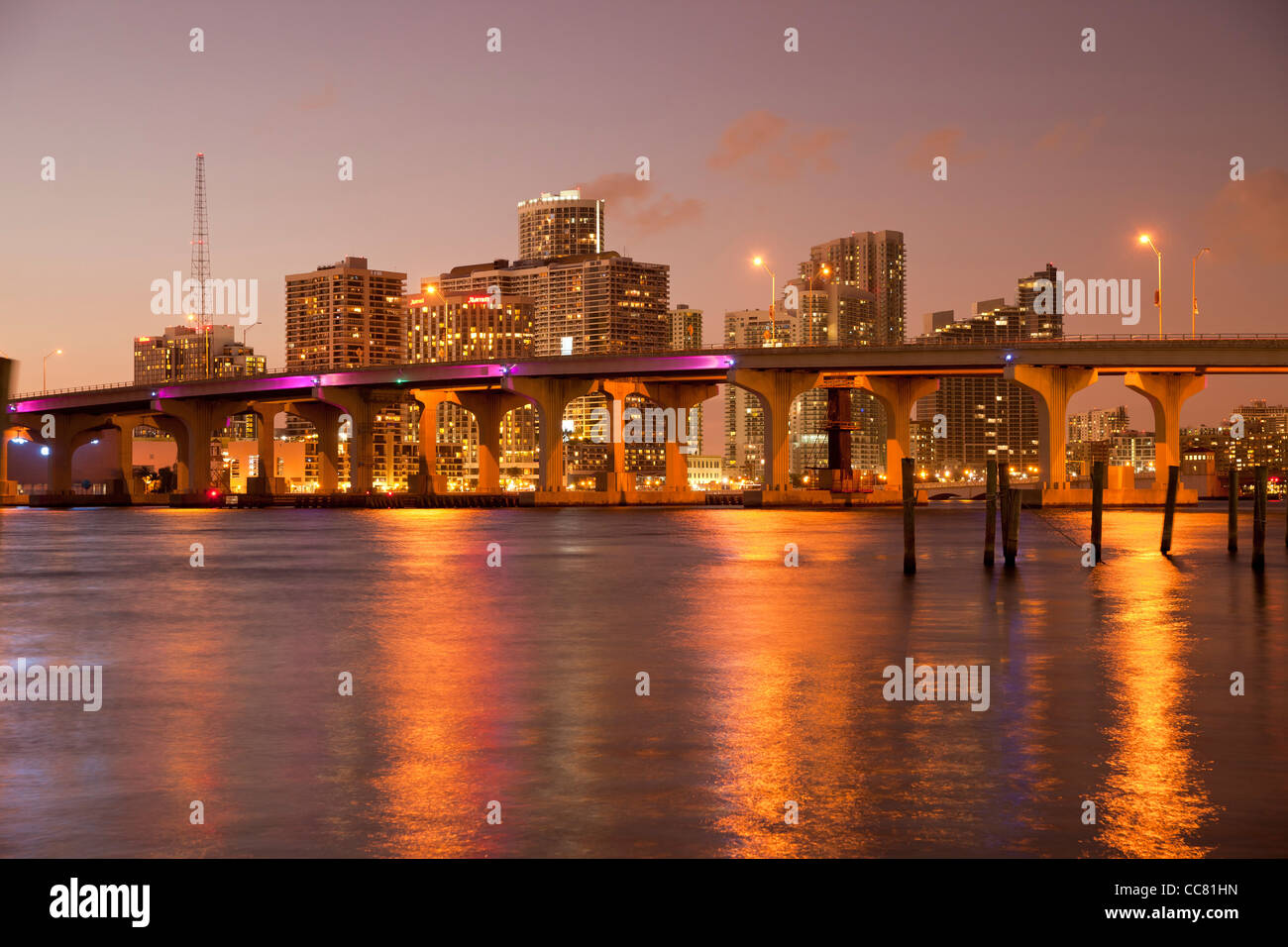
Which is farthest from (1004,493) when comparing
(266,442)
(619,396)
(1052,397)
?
(266,442)

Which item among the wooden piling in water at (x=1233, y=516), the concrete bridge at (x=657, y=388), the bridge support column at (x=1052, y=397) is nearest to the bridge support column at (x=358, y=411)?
the concrete bridge at (x=657, y=388)

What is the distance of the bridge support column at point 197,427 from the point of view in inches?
6649

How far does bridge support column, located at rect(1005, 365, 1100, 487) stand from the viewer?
115m

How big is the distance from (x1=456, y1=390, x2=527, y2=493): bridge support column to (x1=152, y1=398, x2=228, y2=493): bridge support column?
38137 millimetres

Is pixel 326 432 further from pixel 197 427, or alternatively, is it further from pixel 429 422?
pixel 429 422

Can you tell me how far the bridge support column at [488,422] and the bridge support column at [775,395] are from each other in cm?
4226

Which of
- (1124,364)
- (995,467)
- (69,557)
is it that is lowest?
(69,557)

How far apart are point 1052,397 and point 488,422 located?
74.0m

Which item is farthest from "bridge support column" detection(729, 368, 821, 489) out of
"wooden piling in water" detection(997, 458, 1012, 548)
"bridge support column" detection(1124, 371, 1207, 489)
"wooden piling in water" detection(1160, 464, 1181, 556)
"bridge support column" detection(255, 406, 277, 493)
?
"bridge support column" detection(255, 406, 277, 493)
